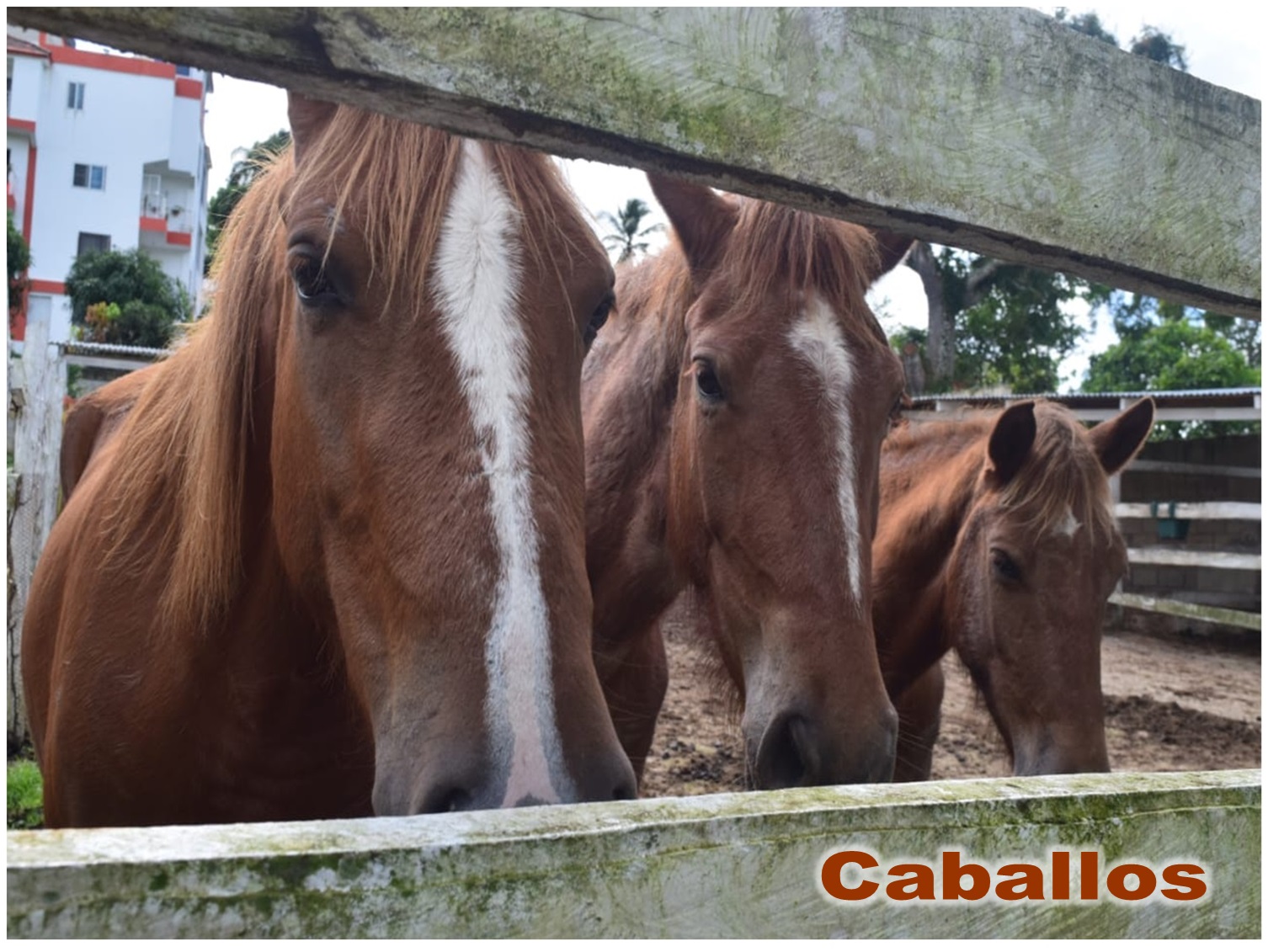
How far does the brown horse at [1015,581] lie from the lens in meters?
3.47

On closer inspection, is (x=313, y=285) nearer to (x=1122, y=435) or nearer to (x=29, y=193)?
(x=1122, y=435)

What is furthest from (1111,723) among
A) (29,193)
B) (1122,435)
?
(29,193)

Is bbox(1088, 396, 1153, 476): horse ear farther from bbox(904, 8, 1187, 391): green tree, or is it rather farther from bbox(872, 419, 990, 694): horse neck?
bbox(904, 8, 1187, 391): green tree

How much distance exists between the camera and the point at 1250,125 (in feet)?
4.88

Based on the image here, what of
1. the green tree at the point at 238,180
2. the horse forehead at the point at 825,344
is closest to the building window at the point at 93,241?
the green tree at the point at 238,180

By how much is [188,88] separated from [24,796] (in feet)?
147

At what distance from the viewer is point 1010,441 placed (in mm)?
3715

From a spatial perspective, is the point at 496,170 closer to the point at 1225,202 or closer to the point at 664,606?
the point at 1225,202

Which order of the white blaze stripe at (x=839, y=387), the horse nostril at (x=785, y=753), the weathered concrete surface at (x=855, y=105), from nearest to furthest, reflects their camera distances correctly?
the weathered concrete surface at (x=855, y=105) < the horse nostril at (x=785, y=753) < the white blaze stripe at (x=839, y=387)

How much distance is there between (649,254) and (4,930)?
328cm

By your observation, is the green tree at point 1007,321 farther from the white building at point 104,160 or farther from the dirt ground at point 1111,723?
the white building at point 104,160

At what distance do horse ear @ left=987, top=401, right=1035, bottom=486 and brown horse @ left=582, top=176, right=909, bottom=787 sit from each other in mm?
877

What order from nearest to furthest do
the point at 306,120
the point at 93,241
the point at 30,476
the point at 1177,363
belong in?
1. the point at 306,120
2. the point at 30,476
3. the point at 1177,363
4. the point at 93,241

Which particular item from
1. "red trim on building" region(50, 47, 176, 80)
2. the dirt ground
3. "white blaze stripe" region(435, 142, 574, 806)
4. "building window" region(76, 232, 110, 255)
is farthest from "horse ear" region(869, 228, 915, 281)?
"red trim on building" region(50, 47, 176, 80)
